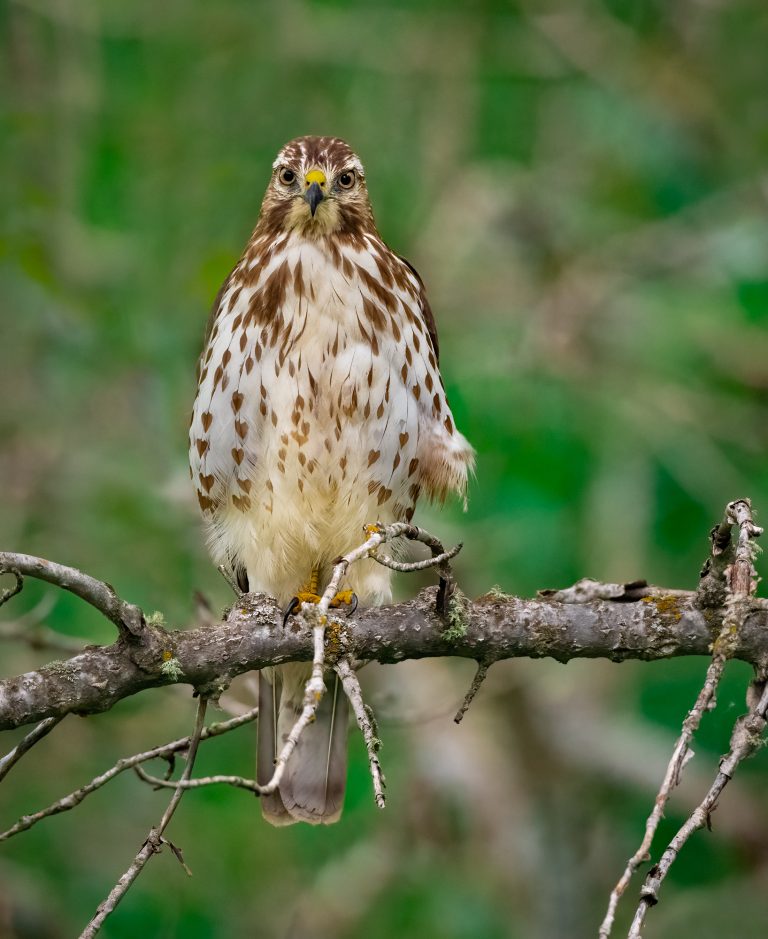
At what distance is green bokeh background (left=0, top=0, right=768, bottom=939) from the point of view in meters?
5.43

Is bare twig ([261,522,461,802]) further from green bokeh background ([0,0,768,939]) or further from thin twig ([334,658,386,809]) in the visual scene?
green bokeh background ([0,0,768,939])

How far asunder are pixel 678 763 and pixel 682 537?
113 inches

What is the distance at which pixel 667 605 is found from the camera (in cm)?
351

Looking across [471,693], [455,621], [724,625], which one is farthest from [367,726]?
[724,625]

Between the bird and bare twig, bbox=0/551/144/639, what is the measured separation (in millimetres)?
1014

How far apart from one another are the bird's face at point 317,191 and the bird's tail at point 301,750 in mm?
1490

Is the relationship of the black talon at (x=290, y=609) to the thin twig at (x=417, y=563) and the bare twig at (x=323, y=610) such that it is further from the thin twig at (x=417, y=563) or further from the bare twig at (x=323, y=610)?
the thin twig at (x=417, y=563)

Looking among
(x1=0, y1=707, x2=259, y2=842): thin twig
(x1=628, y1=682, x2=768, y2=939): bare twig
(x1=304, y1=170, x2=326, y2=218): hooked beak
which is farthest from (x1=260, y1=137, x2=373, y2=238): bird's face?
(x1=628, y1=682, x2=768, y2=939): bare twig

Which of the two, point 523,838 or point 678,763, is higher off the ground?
point 678,763

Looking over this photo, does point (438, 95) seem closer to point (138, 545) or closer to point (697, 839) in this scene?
point (138, 545)

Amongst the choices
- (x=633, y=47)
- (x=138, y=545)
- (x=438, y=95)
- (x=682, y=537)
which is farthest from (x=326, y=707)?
(x=633, y=47)

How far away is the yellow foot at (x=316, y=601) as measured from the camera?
138 inches

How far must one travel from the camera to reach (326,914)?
6469 mm

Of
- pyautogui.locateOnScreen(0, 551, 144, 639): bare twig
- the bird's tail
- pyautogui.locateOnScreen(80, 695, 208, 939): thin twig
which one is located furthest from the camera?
the bird's tail
